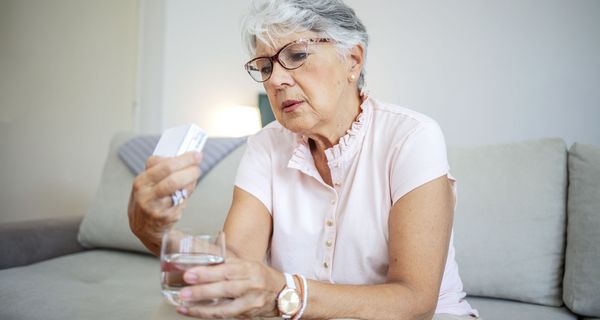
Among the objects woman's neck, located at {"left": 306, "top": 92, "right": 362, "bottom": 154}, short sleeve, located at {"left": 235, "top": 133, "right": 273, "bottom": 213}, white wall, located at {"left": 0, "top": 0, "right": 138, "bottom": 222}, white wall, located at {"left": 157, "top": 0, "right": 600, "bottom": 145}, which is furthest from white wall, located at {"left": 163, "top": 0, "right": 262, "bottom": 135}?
woman's neck, located at {"left": 306, "top": 92, "right": 362, "bottom": 154}

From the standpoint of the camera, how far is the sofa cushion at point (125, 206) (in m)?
2.09

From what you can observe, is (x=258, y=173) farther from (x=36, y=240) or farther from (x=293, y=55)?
(x=36, y=240)

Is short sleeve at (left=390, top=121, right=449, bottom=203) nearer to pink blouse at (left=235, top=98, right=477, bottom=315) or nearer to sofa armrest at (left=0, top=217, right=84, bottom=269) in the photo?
pink blouse at (left=235, top=98, right=477, bottom=315)

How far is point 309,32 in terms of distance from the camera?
3.95 feet

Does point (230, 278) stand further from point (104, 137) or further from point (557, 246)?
point (104, 137)

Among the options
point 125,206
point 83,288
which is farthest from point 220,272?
point 125,206

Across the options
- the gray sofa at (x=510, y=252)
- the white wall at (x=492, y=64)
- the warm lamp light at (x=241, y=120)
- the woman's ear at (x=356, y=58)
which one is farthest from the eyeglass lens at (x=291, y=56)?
the warm lamp light at (x=241, y=120)

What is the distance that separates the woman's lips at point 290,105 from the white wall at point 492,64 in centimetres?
184

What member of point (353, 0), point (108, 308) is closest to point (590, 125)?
point (353, 0)

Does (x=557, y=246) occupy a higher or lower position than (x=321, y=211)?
lower

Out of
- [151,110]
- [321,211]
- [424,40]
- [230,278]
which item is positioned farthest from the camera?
[151,110]

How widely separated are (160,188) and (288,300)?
289 millimetres

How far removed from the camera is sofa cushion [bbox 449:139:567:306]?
159 centimetres

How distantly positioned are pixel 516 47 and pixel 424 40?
50 centimetres
